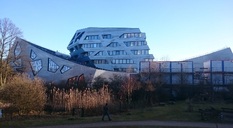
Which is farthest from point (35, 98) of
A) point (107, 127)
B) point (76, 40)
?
point (76, 40)

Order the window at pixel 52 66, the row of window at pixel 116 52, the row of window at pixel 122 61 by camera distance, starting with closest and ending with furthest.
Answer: the window at pixel 52 66
the row of window at pixel 122 61
the row of window at pixel 116 52

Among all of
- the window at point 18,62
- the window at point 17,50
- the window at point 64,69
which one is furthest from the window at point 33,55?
the window at point 18,62

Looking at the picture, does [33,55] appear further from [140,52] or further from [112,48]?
[140,52]

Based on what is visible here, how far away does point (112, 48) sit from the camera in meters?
114

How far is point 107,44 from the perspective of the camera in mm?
114125

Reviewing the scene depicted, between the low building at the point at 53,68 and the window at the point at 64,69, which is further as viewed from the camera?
the window at the point at 64,69

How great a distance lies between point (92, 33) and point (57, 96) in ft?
285

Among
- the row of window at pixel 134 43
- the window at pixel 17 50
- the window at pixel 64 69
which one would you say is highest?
the row of window at pixel 134 43

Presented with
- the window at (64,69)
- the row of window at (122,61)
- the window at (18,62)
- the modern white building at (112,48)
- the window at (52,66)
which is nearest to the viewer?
the window at (18,62)

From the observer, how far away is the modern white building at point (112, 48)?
110088mm

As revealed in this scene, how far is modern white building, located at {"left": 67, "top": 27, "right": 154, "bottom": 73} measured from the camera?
11009cm

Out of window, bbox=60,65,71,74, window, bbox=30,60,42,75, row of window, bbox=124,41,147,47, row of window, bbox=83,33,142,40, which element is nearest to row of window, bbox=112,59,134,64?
row of window, bbox=124,41,147,47

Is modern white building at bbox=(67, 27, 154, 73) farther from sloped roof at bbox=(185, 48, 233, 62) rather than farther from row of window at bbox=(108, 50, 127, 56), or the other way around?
sloped roof at bbox=(185, 48, 233, 62)

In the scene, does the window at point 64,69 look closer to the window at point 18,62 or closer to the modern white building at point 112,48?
the window at point 18,62
